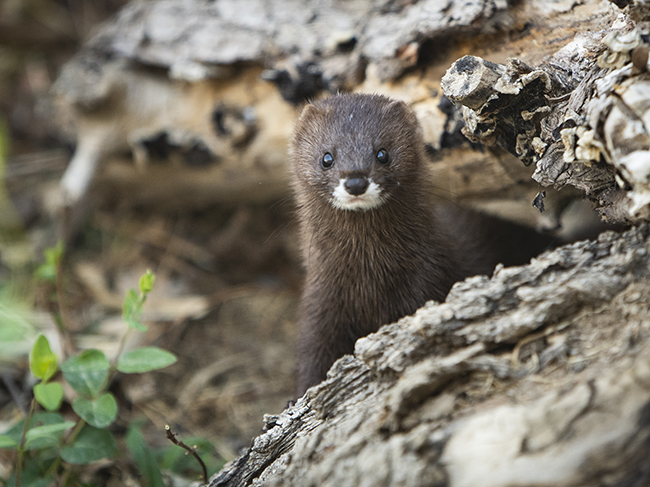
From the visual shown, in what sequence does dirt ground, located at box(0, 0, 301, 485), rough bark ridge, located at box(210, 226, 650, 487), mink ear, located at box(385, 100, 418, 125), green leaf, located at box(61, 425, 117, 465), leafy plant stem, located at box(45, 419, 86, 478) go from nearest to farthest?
rough bark ridge, located at box(210, 226, 650, 487)
green leaf, located at box(61, 425, 117, 465)
leafy plant stem, located at box(45, 419, 86, 478)
mink ear, located at box(385, 100, 418, 125)
dirt ground, located at box(0, 0, 301, 485)

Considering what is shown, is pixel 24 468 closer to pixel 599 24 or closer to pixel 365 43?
pixel 365 43

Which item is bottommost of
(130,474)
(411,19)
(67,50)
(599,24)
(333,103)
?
(130,474)

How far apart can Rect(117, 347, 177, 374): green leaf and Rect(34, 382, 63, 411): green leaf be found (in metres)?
0.27

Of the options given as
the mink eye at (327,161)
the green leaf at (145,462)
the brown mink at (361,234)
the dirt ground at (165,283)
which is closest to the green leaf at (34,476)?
the green leaf at (145,462)

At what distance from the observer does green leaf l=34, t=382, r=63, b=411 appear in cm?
232

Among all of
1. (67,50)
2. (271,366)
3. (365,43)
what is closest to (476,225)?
(365,43)

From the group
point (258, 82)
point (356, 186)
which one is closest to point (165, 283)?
point (258, 82)

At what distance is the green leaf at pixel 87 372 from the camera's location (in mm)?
2482

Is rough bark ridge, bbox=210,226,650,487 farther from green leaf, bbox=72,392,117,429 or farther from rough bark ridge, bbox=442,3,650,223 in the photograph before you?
green leaf, bbox=72,392,117,429

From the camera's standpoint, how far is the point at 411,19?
3.05 m

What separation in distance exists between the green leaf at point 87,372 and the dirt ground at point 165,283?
69cm

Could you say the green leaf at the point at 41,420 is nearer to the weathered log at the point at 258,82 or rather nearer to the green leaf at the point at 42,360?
the green leaf at the point at 42,360

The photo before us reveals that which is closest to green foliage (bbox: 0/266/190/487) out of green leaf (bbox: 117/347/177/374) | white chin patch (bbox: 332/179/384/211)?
green leaf (bbox: 117/347/177/374)

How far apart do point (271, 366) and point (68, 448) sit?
5.83 feet
